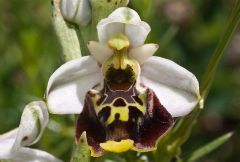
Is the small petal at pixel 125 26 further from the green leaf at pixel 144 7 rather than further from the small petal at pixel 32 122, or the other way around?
the small petal at pixel 32 122

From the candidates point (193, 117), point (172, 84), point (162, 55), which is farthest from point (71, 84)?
point (162, 55)

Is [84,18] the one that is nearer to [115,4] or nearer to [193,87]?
[115,4]

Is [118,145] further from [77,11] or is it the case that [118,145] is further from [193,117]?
[77,11]

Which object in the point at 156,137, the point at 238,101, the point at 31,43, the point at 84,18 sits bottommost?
the point at 238,101

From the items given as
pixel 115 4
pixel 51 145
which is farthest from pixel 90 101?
pixel 51 145

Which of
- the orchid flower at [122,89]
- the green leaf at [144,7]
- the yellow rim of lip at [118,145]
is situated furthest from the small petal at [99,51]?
the yellow rim of lip at [118,145]
